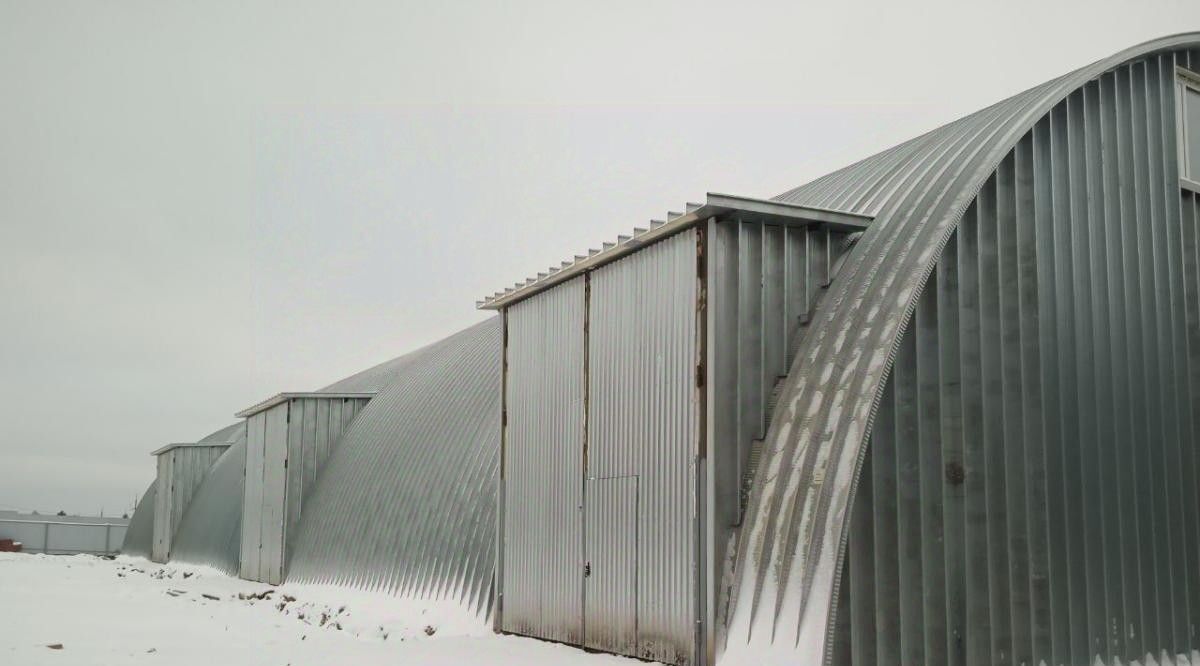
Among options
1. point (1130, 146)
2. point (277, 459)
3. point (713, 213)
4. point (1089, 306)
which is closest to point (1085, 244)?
point (1089, 306)

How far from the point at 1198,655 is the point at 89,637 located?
15349 millimetres

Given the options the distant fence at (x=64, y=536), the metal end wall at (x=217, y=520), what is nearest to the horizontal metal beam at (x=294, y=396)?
the metal end wall at (x=217, y=520)

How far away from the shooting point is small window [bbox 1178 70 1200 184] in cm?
1661

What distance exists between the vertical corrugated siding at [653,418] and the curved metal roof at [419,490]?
17.8 feet

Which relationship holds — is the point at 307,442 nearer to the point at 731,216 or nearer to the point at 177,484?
the point at 177,484

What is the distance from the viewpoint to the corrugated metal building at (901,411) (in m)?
12.3

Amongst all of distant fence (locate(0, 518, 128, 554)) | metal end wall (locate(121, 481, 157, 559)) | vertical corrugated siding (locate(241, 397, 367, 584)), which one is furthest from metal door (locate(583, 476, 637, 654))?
distant fence (locate(0, 518, 128, 554))

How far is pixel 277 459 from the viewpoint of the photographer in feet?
103

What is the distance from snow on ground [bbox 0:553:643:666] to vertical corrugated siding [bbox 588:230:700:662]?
1117 mm

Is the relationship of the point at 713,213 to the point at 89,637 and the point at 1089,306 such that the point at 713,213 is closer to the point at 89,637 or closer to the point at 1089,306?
the point at 1089,306

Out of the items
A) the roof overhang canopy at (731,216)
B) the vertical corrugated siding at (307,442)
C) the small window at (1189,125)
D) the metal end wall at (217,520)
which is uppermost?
the small window at (1189,125)

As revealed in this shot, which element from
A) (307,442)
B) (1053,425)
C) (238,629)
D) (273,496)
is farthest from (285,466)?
(1053,425)

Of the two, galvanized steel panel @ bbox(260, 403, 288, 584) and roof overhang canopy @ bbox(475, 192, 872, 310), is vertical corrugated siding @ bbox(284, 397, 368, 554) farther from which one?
roof overhang canopy @ bbox(475, 192, 872, 310)

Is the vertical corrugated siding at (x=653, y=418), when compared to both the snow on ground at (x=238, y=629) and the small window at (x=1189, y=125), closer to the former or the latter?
the snow on ground at (x=238, y=629)
